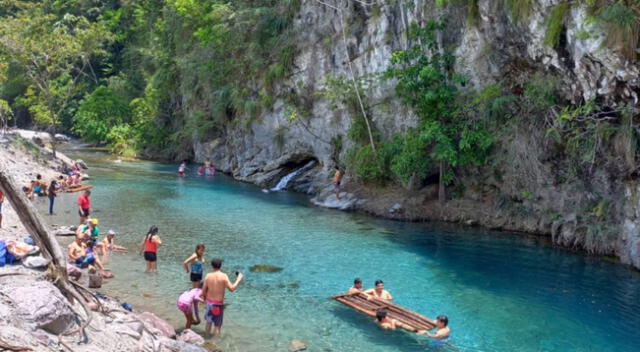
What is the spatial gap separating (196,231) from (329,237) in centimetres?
459

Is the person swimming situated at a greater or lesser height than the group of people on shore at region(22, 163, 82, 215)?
lesser

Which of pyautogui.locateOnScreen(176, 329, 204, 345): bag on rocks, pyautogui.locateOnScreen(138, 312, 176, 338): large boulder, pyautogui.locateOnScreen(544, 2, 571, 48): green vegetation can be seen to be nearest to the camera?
pyautogui.locateOnScreen(176, 329, 204, 345): bag on rocks

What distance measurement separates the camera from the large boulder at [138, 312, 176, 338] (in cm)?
1098

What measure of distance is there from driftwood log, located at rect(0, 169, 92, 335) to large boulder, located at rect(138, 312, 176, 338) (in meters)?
1.75

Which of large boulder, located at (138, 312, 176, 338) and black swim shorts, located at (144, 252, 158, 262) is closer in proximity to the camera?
large boulder, located at (138, 312, 176, 338)

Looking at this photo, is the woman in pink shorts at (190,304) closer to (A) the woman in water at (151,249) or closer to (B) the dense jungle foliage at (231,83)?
(A) the woman in water at (151,249)

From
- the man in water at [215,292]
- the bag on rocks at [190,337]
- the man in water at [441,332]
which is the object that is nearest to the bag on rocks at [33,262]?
the bag on rocks at [190,337]

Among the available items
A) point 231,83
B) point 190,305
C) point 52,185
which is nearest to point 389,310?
point 190,305

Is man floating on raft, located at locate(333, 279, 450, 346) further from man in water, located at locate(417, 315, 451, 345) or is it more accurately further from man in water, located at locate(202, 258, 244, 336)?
man in water, located at locate(202, 258, 244, 336)

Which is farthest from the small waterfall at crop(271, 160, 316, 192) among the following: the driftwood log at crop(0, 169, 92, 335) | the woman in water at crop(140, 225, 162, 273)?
the driftwood log at crop(0, 169, 92, 335)

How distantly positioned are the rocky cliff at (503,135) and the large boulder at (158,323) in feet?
41.4

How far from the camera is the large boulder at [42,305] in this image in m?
8.51

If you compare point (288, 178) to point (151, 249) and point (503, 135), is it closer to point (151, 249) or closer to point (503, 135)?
point (503, 135)

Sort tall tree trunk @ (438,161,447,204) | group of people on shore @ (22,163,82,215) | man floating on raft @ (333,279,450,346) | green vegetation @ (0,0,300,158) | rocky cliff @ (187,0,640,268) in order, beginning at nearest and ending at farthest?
man floating on raft @ (333,279,450,346)
rocky cliff @ (187,0,640,268)
group of people on shore @ (22,163,82,215)
tall tree trunk @ (438,161,447,204)
green vegetation @ (0,0,300,158)
